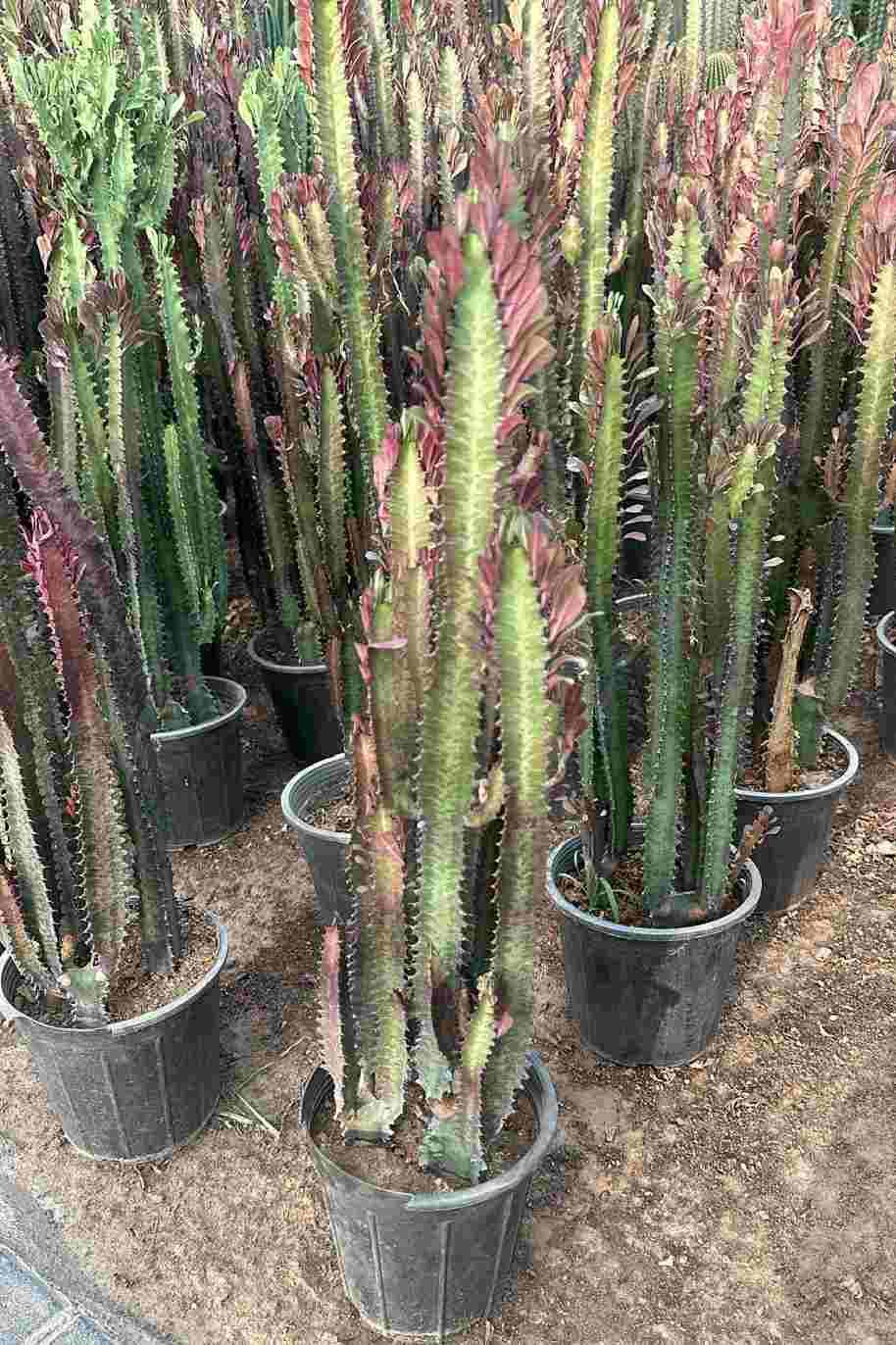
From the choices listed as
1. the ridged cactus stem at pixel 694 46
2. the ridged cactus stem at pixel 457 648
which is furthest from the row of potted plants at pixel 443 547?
the ridged cactus stem at pixel 694 46

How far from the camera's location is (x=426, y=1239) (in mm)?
1589

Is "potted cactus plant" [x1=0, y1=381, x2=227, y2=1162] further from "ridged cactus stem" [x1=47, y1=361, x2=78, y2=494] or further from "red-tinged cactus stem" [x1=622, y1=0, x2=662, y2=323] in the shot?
→ "red-tinged cactus stem" [x1=622, y1=0, x2=662, y2=323]

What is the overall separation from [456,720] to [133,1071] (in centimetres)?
103

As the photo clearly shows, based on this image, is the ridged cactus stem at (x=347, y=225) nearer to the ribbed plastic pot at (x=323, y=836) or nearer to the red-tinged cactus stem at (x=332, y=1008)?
the ribbed plastic pot at (x=323, y=836)

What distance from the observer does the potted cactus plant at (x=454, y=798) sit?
1.23m

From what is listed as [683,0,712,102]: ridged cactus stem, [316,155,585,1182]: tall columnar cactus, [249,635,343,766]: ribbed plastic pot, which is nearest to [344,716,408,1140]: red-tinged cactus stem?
[316,155,585,1182]: tall columnar cactus

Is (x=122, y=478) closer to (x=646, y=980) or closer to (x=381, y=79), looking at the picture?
(x=381, y=79)

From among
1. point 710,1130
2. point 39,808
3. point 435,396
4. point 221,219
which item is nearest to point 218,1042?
point 39,808

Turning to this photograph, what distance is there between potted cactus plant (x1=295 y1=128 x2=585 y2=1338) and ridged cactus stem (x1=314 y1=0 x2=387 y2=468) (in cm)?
63

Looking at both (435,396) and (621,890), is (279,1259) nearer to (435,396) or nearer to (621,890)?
(621,890)

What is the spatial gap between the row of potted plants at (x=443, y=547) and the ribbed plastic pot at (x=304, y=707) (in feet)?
0.05

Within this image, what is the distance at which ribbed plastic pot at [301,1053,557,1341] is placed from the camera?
1550 mm

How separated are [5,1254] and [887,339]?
230 centimetres

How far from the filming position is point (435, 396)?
4.29 ft
